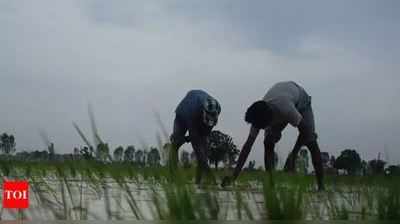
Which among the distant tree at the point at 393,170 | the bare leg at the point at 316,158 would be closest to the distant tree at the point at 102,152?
the distant tree at the point at 393,170

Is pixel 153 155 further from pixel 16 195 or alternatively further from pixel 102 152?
pixel 16 195

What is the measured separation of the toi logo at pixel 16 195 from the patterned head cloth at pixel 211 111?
4315mm

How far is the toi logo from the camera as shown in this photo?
1.44 metres

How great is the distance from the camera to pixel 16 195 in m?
1.48

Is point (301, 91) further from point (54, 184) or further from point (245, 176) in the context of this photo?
point (54, 184)

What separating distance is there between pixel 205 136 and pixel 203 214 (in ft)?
13.0

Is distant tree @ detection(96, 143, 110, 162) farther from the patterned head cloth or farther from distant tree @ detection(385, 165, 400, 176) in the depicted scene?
the patterned head cloth

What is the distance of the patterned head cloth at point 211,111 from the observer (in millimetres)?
5816

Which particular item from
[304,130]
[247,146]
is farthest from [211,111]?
[304,130]

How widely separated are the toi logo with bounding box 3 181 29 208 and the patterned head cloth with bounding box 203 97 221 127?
A: 170 inches

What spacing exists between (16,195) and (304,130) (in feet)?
15.1

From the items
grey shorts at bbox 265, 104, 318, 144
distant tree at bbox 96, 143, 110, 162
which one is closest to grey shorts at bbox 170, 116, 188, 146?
grey shorts at bbox 265, 104, 318, 144

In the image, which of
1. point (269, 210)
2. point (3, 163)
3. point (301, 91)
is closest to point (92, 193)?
point (3, 163)

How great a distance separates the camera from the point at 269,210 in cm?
219
